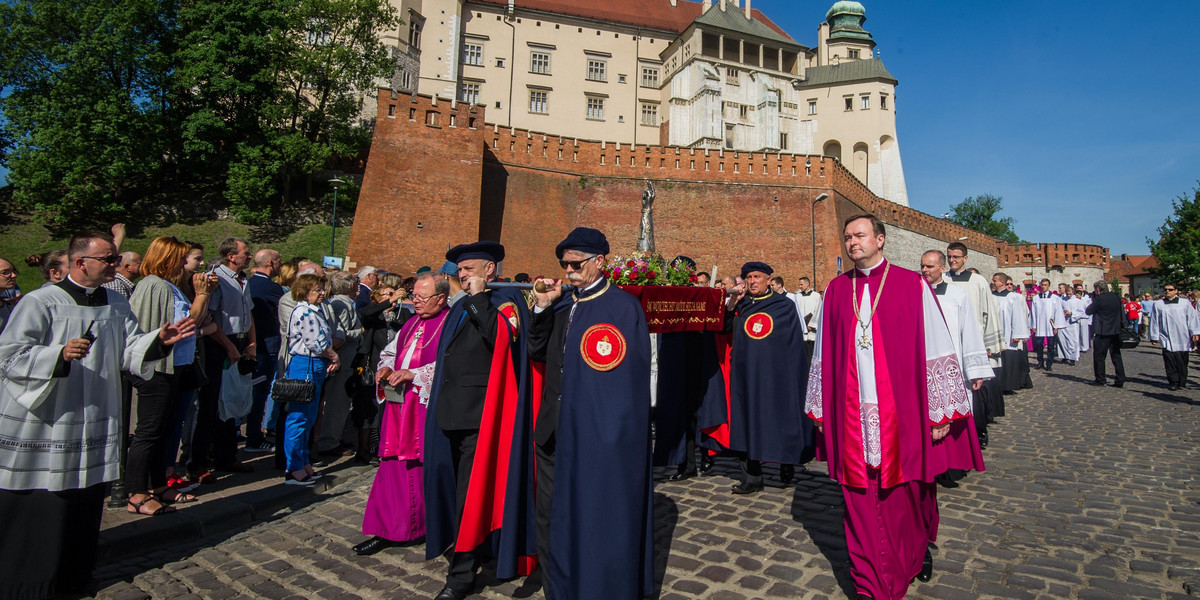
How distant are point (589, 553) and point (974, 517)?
3.61 m

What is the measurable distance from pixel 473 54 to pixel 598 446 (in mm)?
46028

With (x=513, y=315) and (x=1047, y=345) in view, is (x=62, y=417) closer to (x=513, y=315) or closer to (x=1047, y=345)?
(x=513, y=315)

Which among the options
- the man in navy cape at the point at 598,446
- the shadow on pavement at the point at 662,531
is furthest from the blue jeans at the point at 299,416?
the shadow on pavement at the point at 662,531

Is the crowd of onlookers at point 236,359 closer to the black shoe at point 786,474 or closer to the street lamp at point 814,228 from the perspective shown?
the black shoe at point 786,474

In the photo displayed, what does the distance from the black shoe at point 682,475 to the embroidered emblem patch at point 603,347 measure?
334 cm

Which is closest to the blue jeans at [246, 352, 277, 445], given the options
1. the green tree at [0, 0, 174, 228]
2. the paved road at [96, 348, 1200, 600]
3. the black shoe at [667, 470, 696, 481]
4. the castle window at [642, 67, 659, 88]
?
the paved road at [96, 348, 1200, 600]

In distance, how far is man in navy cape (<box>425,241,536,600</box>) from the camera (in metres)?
3.68

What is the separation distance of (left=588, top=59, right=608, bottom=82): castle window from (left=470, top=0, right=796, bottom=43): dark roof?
132 inches

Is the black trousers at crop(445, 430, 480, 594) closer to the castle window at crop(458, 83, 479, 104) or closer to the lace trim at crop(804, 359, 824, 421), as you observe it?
the lace trim at crop(804, 359, 824, 421)

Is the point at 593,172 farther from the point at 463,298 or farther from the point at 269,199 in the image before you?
the point at 463,298

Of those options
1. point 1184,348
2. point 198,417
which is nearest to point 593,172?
point 1184,348

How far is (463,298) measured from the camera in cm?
402

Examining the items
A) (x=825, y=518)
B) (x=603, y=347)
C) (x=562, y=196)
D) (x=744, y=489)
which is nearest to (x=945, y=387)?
(x=825, y=518)

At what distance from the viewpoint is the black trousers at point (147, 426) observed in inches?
187
